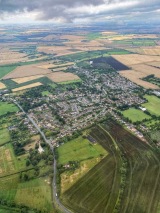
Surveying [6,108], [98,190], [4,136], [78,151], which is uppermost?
[98,190]

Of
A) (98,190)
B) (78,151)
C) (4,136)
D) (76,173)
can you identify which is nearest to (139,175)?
(98,190)

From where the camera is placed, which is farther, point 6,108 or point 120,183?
point 6,108

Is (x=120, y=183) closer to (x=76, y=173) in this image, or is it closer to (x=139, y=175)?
(x=139, y=175)

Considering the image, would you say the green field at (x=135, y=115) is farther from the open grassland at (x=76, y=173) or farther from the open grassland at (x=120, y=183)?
the open grassland at (x=76, y=173)

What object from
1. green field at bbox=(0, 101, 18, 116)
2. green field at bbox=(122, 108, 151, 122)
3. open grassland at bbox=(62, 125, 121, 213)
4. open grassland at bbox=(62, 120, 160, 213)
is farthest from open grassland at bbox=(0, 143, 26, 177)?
green field at bbox=(122, 108, 151, 122)

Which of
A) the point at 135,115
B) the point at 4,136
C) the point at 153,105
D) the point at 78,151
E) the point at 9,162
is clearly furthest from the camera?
the point at 153,105

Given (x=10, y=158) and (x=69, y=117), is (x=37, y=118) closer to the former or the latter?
(x=69, y=117)
